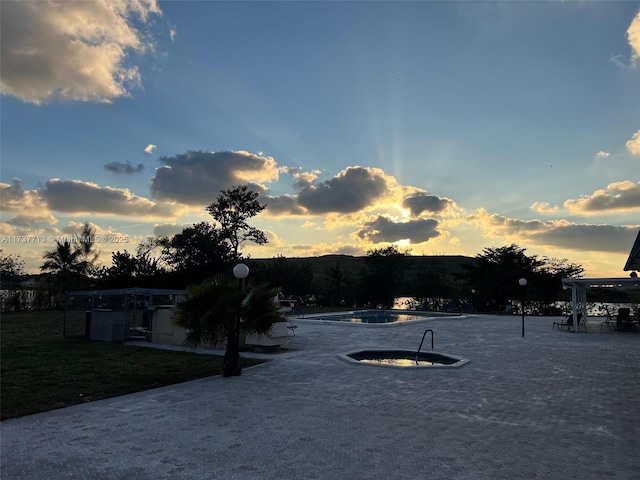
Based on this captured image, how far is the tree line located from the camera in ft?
111

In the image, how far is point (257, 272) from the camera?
3847 centimetres

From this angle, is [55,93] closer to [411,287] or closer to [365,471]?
[365,471]

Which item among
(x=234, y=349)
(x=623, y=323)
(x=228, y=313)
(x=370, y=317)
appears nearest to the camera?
(x=228, y=313)

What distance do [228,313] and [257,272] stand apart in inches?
1171

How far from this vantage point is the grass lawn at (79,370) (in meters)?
7.37

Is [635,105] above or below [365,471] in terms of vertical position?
above

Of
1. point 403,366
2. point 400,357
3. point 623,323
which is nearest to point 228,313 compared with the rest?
point 403,366

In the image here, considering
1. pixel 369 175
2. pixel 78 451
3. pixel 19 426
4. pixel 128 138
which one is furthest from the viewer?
pixel 369 175

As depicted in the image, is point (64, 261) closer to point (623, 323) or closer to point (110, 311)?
point (110, 311)

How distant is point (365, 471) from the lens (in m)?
4.36

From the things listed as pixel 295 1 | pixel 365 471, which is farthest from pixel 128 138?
pixel 365 471

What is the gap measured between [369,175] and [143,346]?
14723mm

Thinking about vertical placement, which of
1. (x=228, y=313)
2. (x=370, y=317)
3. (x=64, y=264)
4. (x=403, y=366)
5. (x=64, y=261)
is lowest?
(x=370, y=317)

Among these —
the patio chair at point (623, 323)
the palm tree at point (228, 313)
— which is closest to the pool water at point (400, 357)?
the palm tree at point (228, 313)
